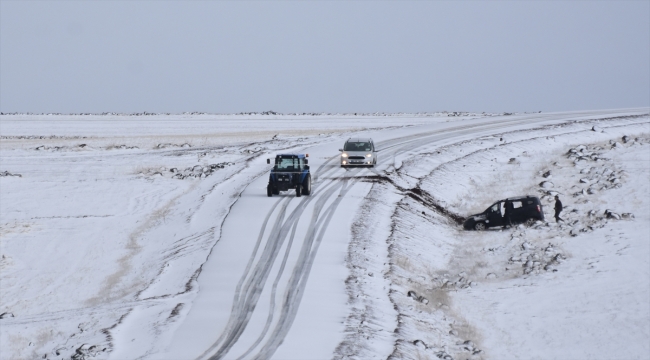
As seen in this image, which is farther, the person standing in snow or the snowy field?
the person standing in snow

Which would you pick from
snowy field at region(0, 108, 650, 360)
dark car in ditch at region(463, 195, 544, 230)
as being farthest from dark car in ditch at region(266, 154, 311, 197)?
dark car in ditch at region(463, 195, 544, 230)

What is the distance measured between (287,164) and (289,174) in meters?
0.75

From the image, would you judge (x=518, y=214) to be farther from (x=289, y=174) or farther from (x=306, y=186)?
(x=289, y=174)

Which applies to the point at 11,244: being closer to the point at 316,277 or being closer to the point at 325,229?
the point at 325,229

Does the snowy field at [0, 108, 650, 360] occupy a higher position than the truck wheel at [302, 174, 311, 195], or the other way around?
the truck wheel at [302, 174, 311, 195]

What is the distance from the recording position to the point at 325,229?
35.2 metres

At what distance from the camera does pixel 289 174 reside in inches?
1581

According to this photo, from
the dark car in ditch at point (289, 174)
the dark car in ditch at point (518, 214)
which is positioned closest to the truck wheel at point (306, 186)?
the dark car in ditch at point (289, 174)

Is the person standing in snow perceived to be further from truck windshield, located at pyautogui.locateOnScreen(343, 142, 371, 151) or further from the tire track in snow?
truck windshield, located at pyautogui.locateOnScreen(343, 142, 371, 151)

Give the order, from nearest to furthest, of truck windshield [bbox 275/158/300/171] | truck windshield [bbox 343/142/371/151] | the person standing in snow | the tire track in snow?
the tire track in snow, truck windshield [bbox 275/158/300/171], the person standing in snow, truck windshield [bbox 343/142/371/151]

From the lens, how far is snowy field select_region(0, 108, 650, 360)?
78.8 ft

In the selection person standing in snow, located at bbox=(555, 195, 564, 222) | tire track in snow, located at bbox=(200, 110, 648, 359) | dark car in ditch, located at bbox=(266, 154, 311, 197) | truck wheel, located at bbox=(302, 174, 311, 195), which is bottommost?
person standing in snow, located at bbox=(555, 195, 564, 222)

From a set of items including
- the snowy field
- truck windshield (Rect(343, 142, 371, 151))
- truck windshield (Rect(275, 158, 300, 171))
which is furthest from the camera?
truck windshield (Rect(343, 142, 371, 151))

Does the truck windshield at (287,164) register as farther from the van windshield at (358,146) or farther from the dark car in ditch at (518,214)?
the van windshield at (358,146)
